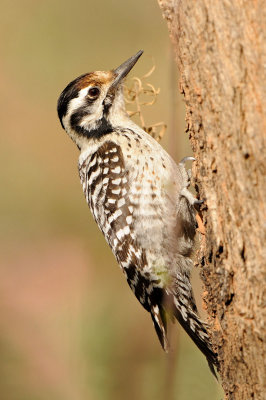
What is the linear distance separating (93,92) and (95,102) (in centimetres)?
7

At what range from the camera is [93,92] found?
4527 mm

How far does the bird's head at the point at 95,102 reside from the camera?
4.46 m

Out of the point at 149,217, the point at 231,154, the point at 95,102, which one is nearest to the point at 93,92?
the point at 95,102

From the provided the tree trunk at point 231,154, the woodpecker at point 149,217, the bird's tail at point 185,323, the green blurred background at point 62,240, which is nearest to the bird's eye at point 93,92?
the woodpecker at point 149,217

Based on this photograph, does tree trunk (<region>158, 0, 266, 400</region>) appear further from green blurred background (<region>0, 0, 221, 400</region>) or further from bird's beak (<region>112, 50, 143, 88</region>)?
bird's beak (<region>112, 50, 143, 88</region>)

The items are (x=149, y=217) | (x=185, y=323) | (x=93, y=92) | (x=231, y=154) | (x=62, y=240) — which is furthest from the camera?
(x=62, y=240)

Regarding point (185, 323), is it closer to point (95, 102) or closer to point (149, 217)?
point (149, 217)

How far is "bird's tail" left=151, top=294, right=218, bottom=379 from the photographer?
3566mm

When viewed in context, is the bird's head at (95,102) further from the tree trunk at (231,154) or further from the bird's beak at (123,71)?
the tree trunk at (231,154)

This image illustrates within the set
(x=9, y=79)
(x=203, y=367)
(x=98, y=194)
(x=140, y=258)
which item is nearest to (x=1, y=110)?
(x=9, y=79)

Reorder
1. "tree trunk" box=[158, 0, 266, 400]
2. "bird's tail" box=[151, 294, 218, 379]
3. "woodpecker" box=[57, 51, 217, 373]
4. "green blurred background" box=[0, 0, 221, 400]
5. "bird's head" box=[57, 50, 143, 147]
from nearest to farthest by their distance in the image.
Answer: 1. "tree trunk" box=[158, 0, 266, 400]
2. "bird's tail" box=[151, 294, 218, 379]
3. "green blurred background" box=[0, 0, 221, 400]
4. "woodpecker" box=[57, 51, 217, 373]
5. "bird's head" box=[57, 50, 143, 147]

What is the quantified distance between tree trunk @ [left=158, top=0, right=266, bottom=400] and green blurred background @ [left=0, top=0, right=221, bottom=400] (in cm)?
35

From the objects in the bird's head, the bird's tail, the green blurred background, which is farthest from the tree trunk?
the bird's head

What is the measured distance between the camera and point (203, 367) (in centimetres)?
377
